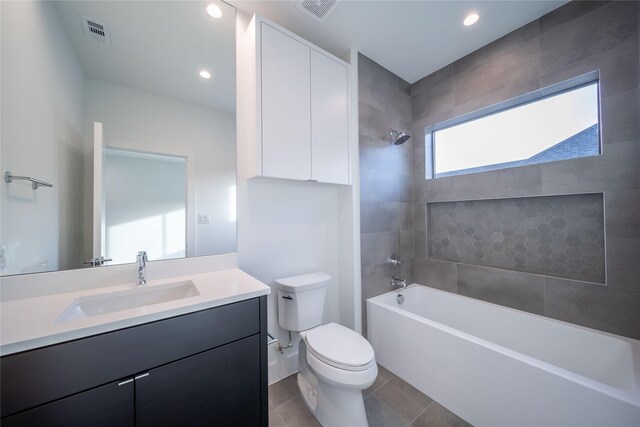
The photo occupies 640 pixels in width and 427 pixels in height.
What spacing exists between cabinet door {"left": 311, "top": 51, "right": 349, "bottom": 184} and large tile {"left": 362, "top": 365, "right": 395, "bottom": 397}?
5.08 feet

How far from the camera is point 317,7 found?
59.3 inches

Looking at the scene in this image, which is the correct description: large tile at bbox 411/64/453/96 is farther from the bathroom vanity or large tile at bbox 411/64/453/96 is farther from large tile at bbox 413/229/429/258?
the bathroom vanity

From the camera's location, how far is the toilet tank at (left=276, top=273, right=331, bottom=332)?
1559mm

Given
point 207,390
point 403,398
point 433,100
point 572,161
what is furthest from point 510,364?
point 433,100

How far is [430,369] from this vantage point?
1518mm

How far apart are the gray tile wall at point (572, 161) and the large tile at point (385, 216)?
1.30ft

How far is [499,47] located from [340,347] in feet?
8.57

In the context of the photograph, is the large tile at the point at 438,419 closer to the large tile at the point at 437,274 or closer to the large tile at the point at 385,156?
the large tile at the point at 437,274

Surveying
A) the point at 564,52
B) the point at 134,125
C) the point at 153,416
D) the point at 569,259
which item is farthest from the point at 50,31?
the point at 569,259

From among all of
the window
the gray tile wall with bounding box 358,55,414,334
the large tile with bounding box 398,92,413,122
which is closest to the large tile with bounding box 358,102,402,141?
the gray tile wall with bounding box 358,55,414,334

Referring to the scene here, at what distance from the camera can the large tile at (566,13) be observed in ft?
4.71

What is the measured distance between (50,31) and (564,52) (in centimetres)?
302

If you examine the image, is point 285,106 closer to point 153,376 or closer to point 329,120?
point 329,120

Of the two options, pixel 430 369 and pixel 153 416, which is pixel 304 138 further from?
pixel 430 369
